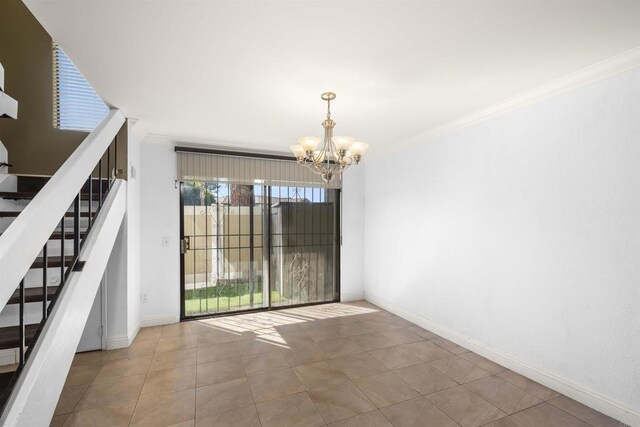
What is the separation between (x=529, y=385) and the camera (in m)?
2.51

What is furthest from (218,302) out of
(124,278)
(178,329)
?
(124,278)

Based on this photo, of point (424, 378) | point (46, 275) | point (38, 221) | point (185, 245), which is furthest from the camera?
point (185, 245)

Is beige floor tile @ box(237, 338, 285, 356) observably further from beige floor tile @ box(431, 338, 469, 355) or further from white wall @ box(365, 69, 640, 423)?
white wall @ box(365, 69, 640, 423)

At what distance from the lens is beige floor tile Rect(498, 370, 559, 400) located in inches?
93.4

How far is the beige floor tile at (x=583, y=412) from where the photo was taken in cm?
204

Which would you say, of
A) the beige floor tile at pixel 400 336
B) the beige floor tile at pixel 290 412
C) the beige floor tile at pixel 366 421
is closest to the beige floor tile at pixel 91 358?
the beige floor tile at pixel 290 412

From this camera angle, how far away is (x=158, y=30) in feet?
5.75

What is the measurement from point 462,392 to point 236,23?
10.2 ft

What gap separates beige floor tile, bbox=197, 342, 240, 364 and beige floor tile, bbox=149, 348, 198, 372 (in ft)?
0.20

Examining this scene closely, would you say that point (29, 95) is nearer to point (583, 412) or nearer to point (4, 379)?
point (4, 379)

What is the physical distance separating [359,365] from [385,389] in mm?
432

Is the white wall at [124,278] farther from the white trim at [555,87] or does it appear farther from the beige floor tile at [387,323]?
the white trim at [555,87]

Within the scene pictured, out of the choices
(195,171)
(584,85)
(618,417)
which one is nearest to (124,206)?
(195,171)

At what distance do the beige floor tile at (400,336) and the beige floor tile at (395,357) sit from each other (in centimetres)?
18
